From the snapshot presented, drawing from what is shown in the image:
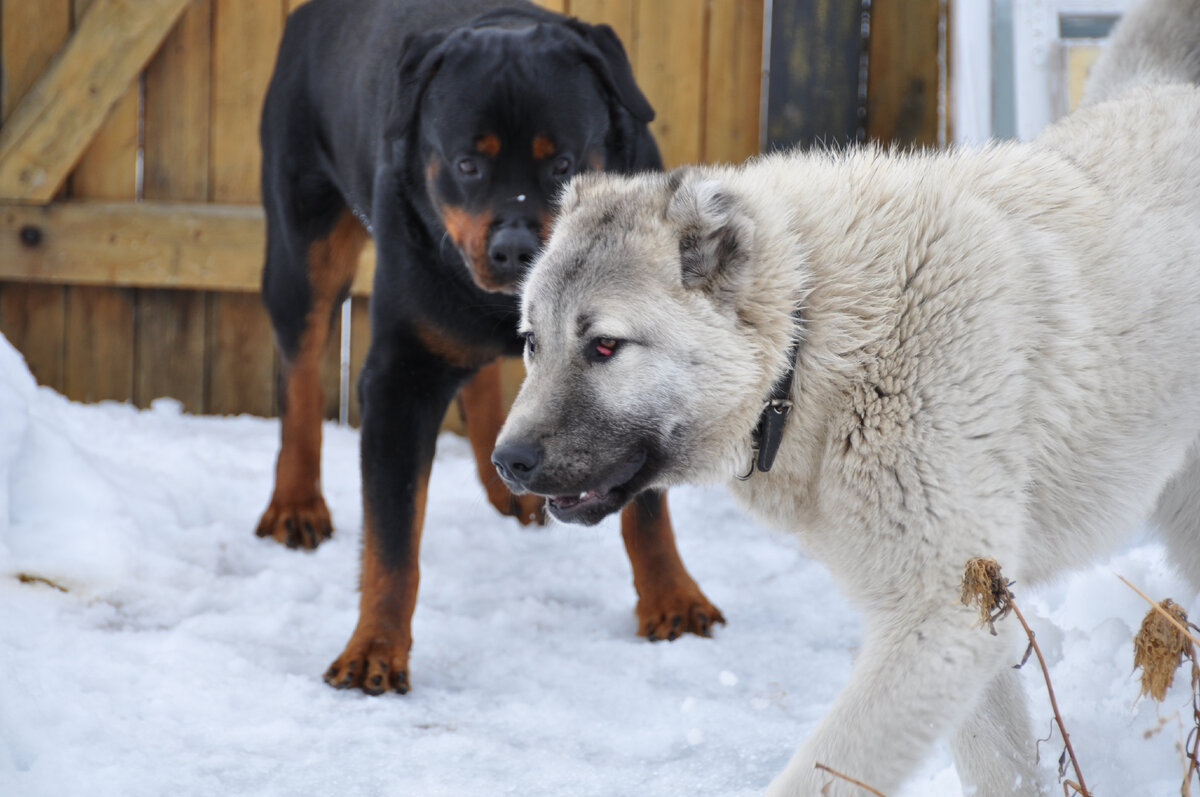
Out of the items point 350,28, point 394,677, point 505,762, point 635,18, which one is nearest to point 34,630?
point 394,677

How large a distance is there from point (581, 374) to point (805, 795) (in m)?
0.95

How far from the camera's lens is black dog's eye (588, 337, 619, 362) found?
7.95 feet

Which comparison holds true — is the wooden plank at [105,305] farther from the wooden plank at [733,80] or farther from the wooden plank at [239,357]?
the wooden plank at [733,80]

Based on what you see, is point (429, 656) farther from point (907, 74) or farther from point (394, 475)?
point (907, 74)

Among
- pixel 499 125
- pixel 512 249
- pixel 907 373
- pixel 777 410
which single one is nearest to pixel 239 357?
pixel 499 125

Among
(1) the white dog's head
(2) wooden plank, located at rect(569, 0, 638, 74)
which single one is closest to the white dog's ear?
(1) the white dog's head

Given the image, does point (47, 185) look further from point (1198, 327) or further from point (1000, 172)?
point (1198, 327)

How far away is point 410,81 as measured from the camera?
3.64 metres

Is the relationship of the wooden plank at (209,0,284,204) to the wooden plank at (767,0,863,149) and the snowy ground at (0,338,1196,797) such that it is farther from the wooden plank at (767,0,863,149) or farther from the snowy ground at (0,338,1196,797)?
the wooden plank at (767,0,863,149)

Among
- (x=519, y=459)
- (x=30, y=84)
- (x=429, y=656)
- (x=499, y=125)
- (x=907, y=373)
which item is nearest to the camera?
(x=907, y=373)

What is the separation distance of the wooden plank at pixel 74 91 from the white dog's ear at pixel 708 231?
4330mm

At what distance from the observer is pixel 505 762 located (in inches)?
111

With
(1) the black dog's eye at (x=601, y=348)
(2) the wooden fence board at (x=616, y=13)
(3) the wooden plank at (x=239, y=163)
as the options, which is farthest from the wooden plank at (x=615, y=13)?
(1) the black dog's eye at (x=601, y=348)

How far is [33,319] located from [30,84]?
1.22 metres
